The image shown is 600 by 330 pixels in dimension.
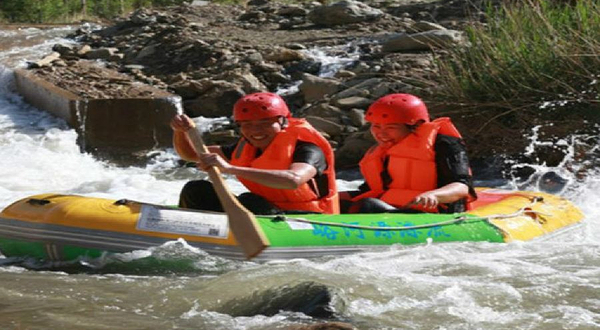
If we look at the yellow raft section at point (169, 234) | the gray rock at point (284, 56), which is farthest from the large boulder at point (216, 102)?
the yellow raft section at point (169, 234)

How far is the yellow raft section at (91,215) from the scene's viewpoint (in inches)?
222

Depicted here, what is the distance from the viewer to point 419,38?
11625mm

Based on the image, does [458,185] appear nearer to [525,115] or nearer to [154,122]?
[525,115]

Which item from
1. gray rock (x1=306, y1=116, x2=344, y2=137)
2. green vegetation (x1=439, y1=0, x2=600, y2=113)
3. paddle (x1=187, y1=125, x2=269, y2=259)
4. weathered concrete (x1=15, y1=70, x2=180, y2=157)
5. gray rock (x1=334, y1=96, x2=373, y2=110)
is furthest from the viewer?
weathered concrete (x1=15, y1=70, x2=180, y2=157)

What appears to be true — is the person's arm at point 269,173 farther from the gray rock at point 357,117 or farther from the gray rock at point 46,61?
the gray rock at point 46,61

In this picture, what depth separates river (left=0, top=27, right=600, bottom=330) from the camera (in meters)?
4.67

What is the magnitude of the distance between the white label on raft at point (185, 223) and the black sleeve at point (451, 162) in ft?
4.32

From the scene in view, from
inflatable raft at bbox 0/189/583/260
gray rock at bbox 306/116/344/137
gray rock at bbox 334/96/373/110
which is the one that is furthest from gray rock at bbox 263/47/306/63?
inflatable raft at bbox 0/189/583/260

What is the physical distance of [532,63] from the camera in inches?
350

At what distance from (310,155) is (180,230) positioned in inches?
30.7

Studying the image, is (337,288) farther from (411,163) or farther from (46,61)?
(46,61)

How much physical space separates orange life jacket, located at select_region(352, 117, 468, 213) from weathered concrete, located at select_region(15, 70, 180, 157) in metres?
4.41

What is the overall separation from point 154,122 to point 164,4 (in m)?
10.6

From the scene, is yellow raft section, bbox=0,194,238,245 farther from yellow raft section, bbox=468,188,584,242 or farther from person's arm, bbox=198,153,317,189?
yellow raft section, bbox=468,188,584,242
